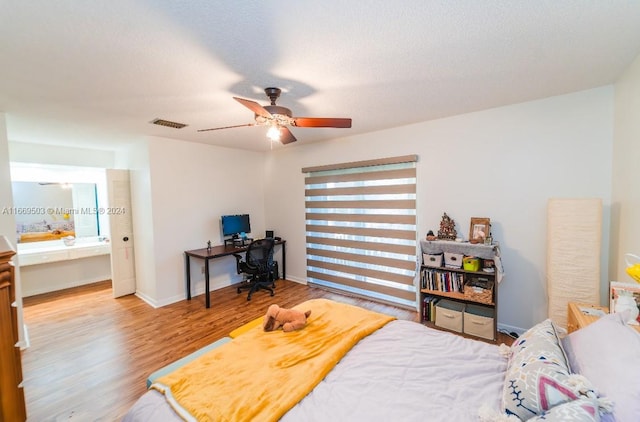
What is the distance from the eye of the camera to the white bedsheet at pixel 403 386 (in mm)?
1184

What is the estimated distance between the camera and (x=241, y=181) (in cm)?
491

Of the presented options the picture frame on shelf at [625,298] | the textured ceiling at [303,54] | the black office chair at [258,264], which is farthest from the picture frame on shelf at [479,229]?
the black office chair at [258,264]

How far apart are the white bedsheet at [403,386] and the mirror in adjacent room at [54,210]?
16.8ft

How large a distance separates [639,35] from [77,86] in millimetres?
4012

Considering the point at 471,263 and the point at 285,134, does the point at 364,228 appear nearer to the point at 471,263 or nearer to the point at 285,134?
the point at 471,263

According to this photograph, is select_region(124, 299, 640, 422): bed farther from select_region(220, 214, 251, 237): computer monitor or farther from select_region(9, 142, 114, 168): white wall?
select_region(9, 142, 114, 168): white wall

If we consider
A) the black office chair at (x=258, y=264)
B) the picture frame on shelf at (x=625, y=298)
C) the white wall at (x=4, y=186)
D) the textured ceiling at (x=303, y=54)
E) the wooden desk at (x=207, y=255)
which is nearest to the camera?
the textured ceiling at (x=303, y=54)

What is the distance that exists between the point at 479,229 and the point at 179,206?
419cm

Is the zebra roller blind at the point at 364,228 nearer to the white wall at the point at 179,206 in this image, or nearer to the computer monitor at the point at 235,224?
the computer monitor at the point at 235,224

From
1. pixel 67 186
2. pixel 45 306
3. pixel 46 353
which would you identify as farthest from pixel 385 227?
pixel 67 186

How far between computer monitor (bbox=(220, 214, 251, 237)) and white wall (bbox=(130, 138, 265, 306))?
0.19 m

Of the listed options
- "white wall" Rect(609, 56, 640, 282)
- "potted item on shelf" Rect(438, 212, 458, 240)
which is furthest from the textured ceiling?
"potted item on shelf" Rect(438, 212, 458, 240)

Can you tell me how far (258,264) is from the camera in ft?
13.7

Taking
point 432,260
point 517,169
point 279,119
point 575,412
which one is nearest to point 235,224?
point 279,119
